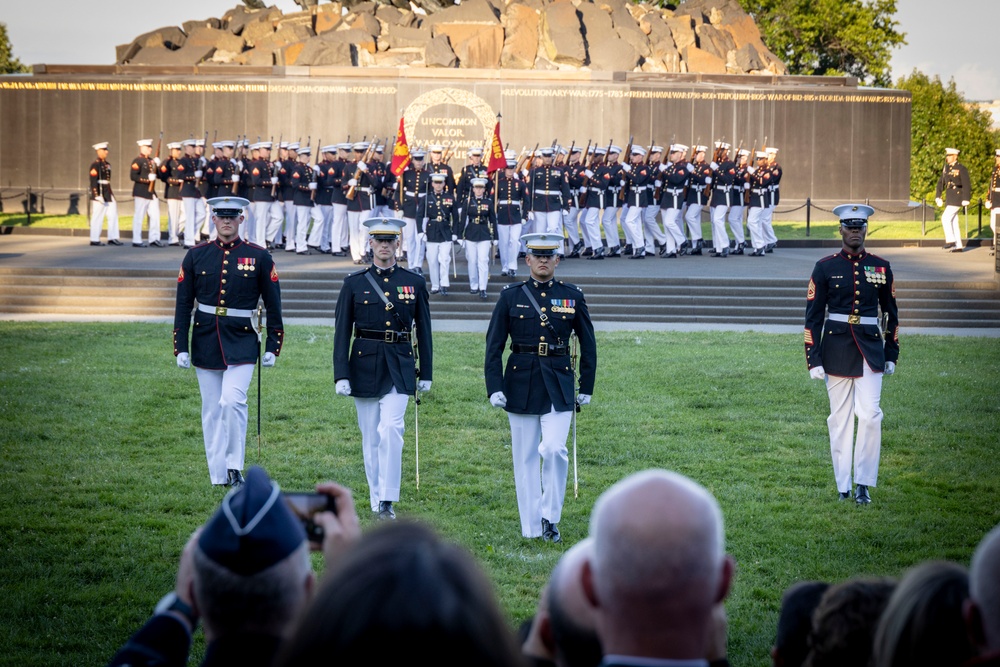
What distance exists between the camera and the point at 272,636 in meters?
2.49

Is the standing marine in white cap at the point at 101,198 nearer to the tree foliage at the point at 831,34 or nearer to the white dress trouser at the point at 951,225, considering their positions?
the white dress trouser at the point at 951,225

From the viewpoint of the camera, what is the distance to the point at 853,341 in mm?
9469

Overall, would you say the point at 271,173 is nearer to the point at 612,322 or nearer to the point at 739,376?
the point at 612,322

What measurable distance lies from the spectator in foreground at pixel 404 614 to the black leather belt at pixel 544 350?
676cm

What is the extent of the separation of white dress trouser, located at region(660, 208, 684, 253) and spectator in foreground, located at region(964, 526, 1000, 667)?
2438 centimetres

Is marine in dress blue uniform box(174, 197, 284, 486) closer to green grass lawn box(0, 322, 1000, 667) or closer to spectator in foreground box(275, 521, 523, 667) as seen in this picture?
green grass lawn box(0, 322, 1000, 667)

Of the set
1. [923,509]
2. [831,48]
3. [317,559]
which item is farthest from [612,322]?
[831,48]

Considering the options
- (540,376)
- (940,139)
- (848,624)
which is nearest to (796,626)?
(848,624)

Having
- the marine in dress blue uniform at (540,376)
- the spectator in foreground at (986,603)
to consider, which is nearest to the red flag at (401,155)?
the marine in dress blue uniform at (540,376)

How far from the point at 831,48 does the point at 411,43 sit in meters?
23.6

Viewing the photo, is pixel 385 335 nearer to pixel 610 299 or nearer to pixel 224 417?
pixel 224 417

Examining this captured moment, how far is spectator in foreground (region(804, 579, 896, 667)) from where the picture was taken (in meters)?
2.61

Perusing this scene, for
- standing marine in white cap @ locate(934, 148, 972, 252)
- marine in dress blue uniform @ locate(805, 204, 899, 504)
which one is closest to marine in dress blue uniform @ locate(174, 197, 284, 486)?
marine in dress blue uniform @ locate(805, 204, 899, 504)

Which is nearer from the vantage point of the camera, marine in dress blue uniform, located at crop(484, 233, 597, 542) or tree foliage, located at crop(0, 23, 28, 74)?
marine in dress blue uniform, located at crop(484, 233, 597, 542)
